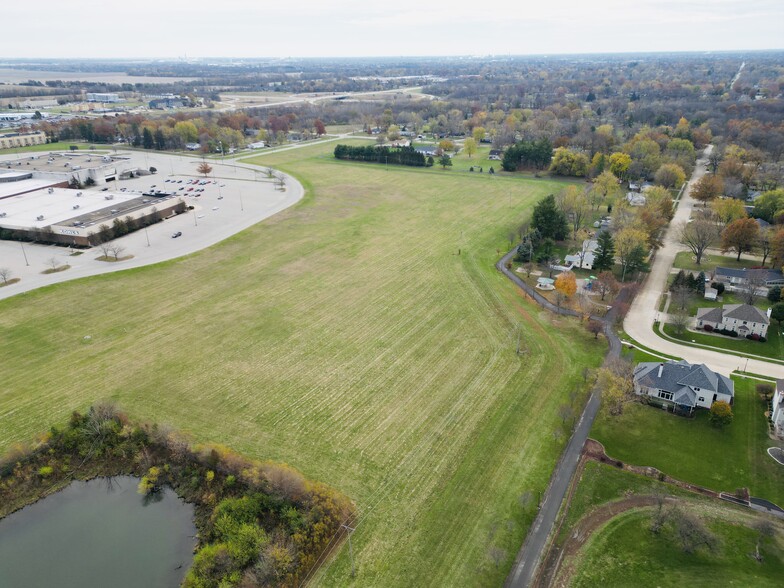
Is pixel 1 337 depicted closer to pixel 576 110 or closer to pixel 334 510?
pixel 334 510

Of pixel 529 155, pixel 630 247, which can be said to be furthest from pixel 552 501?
pixel 529 155

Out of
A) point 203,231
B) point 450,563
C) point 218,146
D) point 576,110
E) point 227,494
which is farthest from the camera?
point 576,110

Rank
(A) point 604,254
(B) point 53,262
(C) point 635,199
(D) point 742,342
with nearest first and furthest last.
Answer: (D) point 742,342 < (A) point 604,254 < (B) point 53,262 < (C) point 635,199

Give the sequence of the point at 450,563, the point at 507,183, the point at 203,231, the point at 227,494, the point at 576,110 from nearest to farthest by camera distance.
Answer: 1. the point at 450,563
2. the point at 227,494
3. the point at 203,231
4. the point at 507,183
5. the point at 576,110

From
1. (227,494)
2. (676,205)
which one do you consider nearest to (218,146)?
(676,205)

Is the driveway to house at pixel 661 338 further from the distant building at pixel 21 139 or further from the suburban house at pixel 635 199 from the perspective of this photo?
the distant building at pixel 21 139

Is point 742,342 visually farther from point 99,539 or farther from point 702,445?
point 99,539

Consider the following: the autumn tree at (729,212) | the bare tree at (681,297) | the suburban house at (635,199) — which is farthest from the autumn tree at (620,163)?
the bare tree at (681,297)
